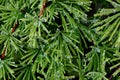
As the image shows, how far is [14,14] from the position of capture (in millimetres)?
1044

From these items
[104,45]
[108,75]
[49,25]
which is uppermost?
[49,25]

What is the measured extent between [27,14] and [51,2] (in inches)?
4.4

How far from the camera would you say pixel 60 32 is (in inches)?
40.9

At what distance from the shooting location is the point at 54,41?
1.04 metres

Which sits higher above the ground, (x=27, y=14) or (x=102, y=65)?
(x=27, y=14)

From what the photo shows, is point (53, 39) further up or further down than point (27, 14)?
further down

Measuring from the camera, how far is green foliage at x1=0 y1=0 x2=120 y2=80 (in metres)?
1.00

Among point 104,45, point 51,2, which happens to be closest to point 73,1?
point 51,2

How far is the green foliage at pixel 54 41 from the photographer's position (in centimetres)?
100

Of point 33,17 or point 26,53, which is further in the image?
point 26,53

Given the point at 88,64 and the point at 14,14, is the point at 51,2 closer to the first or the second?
the point at 14,14

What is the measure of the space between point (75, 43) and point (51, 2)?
0.57 feet

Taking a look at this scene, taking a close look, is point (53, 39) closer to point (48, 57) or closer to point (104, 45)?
point (48, 57)

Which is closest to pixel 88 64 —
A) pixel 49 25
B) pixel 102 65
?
pixel 102 65
